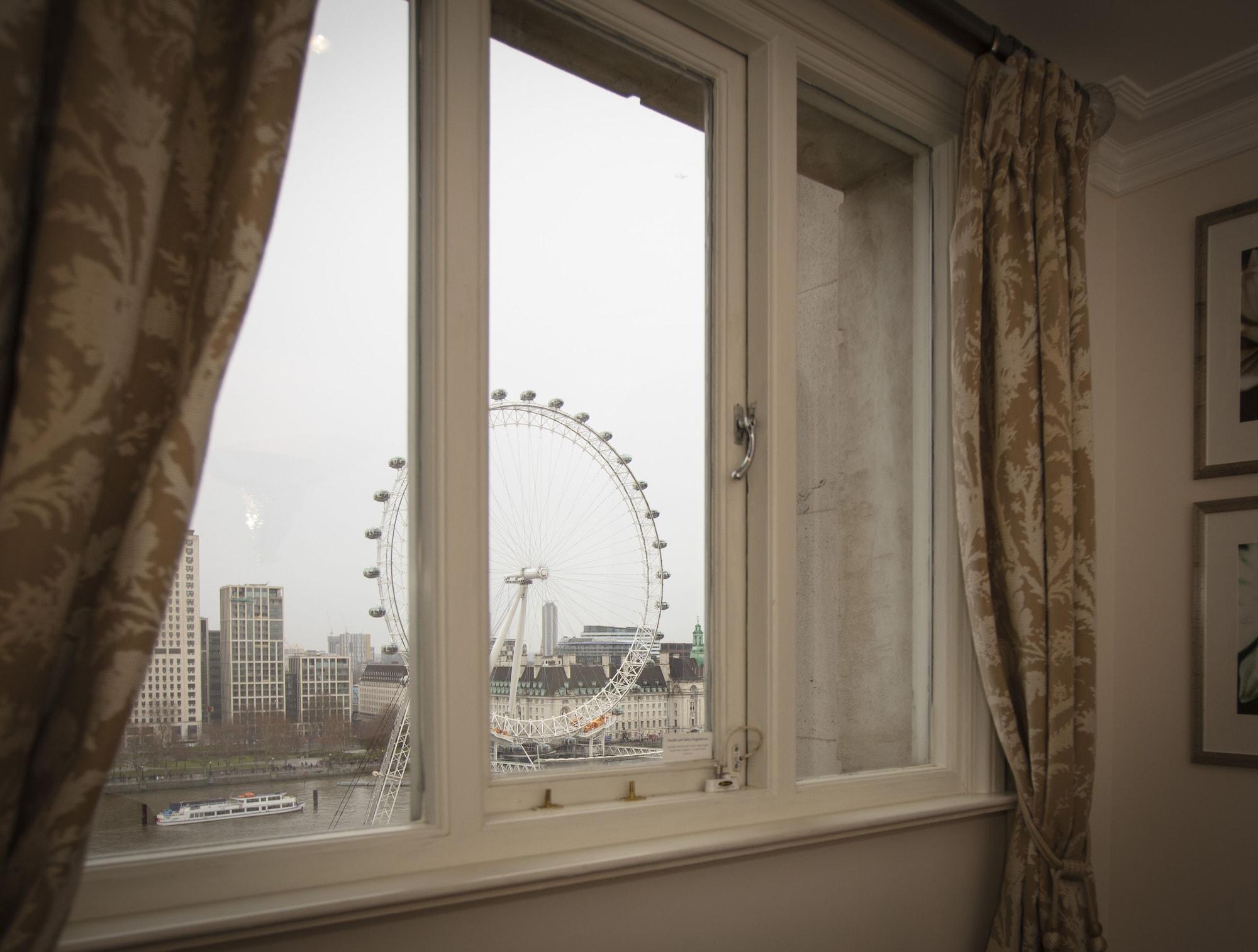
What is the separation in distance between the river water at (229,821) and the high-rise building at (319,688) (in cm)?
8

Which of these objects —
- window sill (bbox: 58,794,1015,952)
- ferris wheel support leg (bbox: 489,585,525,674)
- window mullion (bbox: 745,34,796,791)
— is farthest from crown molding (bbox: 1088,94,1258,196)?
ferris wheel support leg (bbox: 489,585,525,674)

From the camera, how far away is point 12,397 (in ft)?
2.87

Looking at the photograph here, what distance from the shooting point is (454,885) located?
123 centimetres

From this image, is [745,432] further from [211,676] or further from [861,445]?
[211,676]

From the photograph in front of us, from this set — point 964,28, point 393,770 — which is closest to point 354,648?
point 393,770

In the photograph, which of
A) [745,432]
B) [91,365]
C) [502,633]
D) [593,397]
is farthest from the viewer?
[745,432]

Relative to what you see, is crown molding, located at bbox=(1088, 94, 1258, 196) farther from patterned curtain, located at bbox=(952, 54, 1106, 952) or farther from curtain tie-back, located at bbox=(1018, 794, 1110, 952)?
curtain tie-back, located at bbox=(1018, 794, 1110, 952)

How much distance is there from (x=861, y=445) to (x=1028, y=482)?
0.33m

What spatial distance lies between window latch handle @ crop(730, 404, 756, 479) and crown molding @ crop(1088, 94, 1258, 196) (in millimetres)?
1171

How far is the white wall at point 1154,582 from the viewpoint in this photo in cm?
212

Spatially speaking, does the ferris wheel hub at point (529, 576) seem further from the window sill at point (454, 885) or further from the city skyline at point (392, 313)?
the window sill at point (454, 885)

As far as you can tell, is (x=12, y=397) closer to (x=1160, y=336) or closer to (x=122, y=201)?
(x=122, y=201)

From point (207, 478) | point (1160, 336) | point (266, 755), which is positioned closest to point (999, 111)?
point (1160, 336)

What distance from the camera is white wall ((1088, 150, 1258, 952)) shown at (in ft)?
6.95
